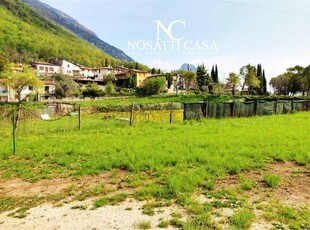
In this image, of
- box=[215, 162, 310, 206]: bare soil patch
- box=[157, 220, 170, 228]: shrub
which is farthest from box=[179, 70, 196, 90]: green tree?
box=[157, 220, 170, 228]: shrub

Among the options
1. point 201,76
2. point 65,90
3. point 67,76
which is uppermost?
point 201,76

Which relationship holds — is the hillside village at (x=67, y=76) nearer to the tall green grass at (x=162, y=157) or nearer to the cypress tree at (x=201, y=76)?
the cypress tree at (x=201, y=76)

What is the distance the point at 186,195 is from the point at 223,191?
0.92 meters

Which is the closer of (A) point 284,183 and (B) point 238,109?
(A) point 284,183

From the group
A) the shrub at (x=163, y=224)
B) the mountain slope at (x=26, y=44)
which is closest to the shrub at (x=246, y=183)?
the shrub at (x=163, y=224)

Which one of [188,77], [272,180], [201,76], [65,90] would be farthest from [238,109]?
[188,77]

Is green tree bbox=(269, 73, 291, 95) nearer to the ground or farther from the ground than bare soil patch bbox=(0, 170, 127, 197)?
farther from the ground

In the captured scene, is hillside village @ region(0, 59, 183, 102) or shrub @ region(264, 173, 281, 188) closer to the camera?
shrub @ region(264, 173, 281, 188)

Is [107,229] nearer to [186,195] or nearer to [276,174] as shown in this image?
[186,195]

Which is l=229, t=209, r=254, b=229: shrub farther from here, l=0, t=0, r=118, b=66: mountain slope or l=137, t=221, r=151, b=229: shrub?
l=0, t=0, r=118, b=66: mountain slope

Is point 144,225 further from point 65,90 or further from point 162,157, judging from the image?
point 65,90

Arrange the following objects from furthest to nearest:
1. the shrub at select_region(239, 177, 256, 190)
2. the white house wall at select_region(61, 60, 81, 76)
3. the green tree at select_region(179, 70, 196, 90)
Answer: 1. the white house wall at select_region(61, 60, 81, 76)
2. the green tree at select_region(179, 70, 196, 90)
3. the shrub at select_region(239, 177, 256, 190)

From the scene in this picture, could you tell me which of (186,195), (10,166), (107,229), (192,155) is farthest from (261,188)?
(10,166)

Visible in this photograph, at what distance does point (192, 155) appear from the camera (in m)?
9.24
